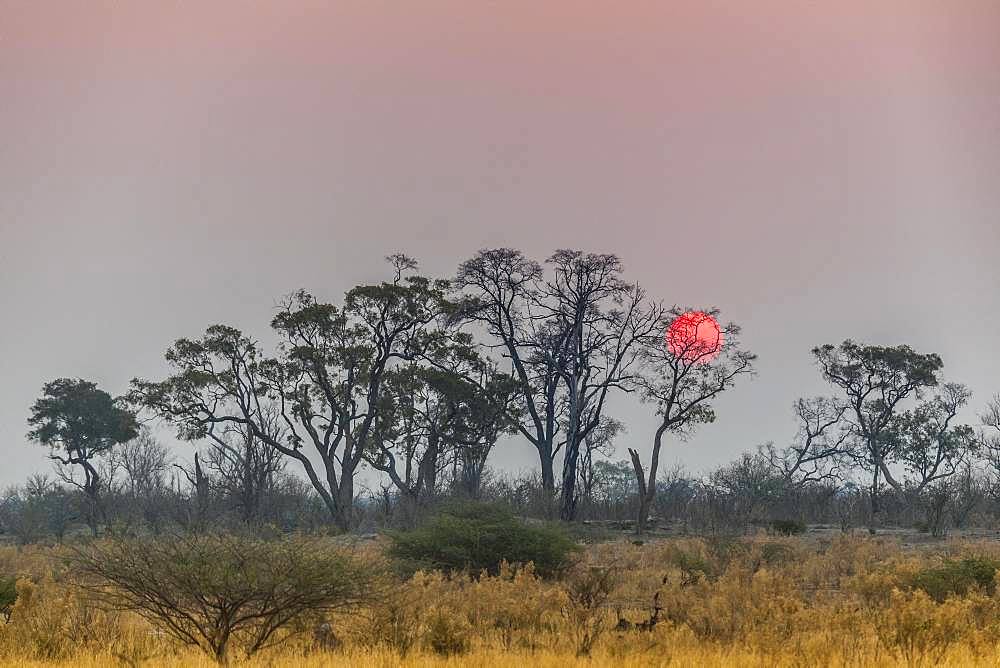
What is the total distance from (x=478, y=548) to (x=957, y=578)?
981 centimetres

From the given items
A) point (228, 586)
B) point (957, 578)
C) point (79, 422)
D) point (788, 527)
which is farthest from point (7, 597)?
point (79, 422)

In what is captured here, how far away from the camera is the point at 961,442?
211 feet

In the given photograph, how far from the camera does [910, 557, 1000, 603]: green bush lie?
18.3 meters

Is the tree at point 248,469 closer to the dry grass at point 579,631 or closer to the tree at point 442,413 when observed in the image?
the tree at point 442,413

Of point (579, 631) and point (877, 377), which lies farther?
point (877, 377)

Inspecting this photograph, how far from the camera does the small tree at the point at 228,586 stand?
13.8 metres

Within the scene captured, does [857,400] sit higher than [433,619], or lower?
higher

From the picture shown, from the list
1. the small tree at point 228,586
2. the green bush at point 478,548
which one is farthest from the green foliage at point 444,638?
the green bush at point 478,548

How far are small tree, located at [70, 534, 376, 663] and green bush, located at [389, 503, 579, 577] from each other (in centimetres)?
872

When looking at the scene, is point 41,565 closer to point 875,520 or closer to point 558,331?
point 558,331

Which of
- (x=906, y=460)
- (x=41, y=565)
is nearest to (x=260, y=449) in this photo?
(x=41, y=565)

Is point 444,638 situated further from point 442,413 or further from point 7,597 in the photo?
point 442,413

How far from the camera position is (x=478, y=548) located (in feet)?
78.3

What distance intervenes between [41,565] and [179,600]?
1579 cm
